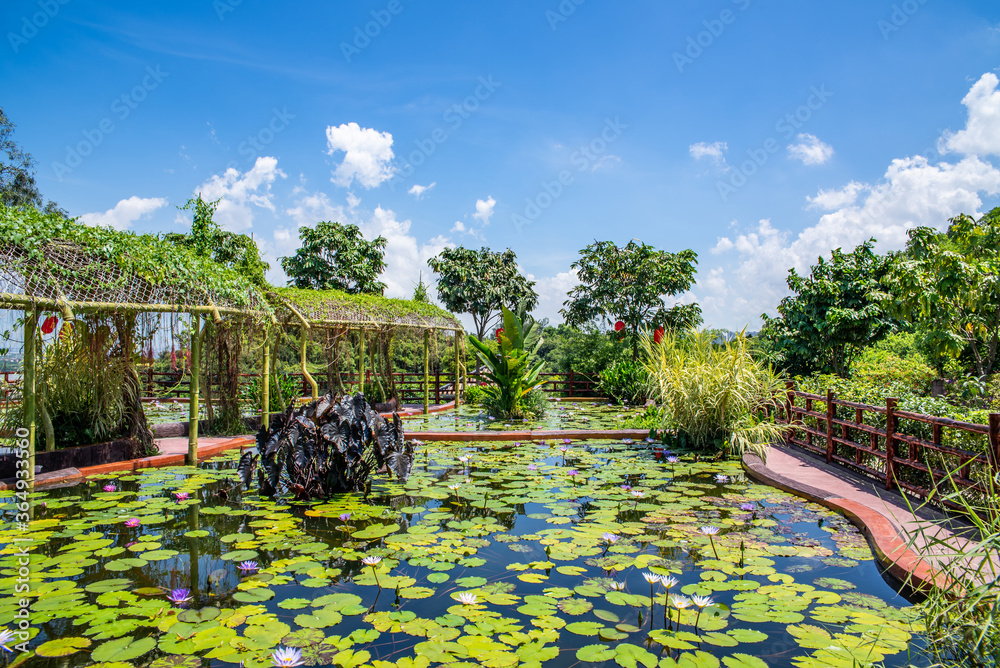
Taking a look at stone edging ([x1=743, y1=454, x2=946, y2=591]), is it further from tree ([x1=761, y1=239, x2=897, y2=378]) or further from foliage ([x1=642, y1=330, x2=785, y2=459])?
tree ([x1=761, y1=239, x2=897, y2=378])

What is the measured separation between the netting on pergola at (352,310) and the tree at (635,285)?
20.6 feet

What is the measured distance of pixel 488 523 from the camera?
167 inches

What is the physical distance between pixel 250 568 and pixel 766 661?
2.57 meters

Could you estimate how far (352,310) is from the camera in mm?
10562

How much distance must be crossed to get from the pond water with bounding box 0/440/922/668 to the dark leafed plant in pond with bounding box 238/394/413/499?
21cm

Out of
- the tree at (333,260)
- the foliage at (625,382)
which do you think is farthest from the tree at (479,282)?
the foliage at (625,382)

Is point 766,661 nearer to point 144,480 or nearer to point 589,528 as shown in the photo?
point 589,528

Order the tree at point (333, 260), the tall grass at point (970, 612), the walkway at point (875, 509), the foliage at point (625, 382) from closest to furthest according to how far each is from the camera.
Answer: the tall grass at point (970, 612)
the walkway at point (875, 509)
the foliage at point (625, 382)
the tree at point (333, 260)

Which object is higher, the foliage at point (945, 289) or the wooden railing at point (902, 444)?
the foliage at point (945, 289)

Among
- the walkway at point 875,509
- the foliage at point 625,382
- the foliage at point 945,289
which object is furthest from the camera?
the foliage at point 625,382

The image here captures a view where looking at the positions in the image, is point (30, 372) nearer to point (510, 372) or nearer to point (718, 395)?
point (718, 395)

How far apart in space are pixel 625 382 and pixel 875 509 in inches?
411

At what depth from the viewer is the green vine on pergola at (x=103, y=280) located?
480 cm

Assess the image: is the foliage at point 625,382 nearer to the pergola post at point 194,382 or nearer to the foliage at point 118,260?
the foliage at point 118,260
